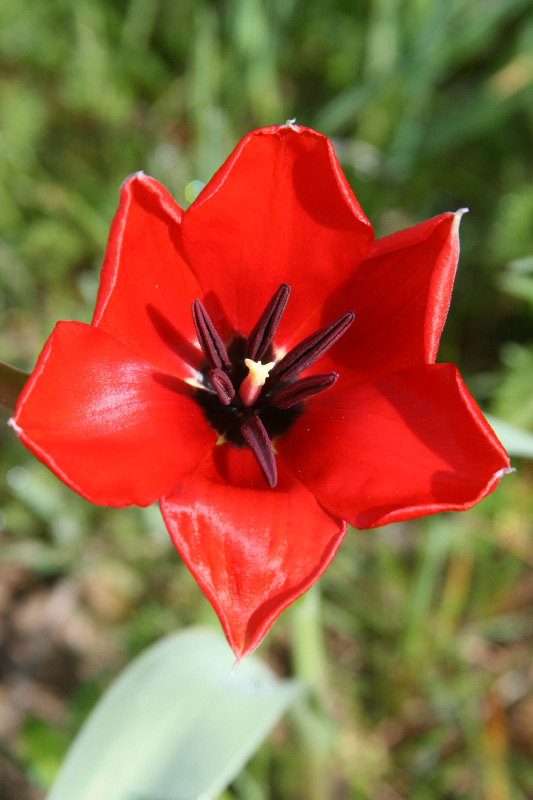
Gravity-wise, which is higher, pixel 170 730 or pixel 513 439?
pixel 513 439

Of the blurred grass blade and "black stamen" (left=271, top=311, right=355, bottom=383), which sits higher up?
"black stamen" (left=271, top=311, right=355, bottom=383)

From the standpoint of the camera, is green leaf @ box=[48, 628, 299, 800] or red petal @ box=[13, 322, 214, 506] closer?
red petal @ box=[13, 322, 214, 506]

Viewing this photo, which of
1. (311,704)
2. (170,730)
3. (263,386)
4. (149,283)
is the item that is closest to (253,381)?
(263,386)

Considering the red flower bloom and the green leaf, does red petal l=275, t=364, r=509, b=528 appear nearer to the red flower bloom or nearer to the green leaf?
the red flower bloom

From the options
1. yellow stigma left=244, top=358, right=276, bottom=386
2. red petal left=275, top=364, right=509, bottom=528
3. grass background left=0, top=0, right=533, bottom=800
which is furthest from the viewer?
grass background left=0, top=0, right=533, bottom=800

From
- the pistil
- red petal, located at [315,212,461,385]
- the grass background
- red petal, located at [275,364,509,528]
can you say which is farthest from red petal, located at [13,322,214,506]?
the grass background

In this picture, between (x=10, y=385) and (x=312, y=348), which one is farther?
(x=312, y=348)

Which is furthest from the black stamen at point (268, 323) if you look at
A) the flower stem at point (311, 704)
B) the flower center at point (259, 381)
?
the flower stem at point (311, 704)

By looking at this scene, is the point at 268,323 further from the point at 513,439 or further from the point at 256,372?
the point at 513,439
